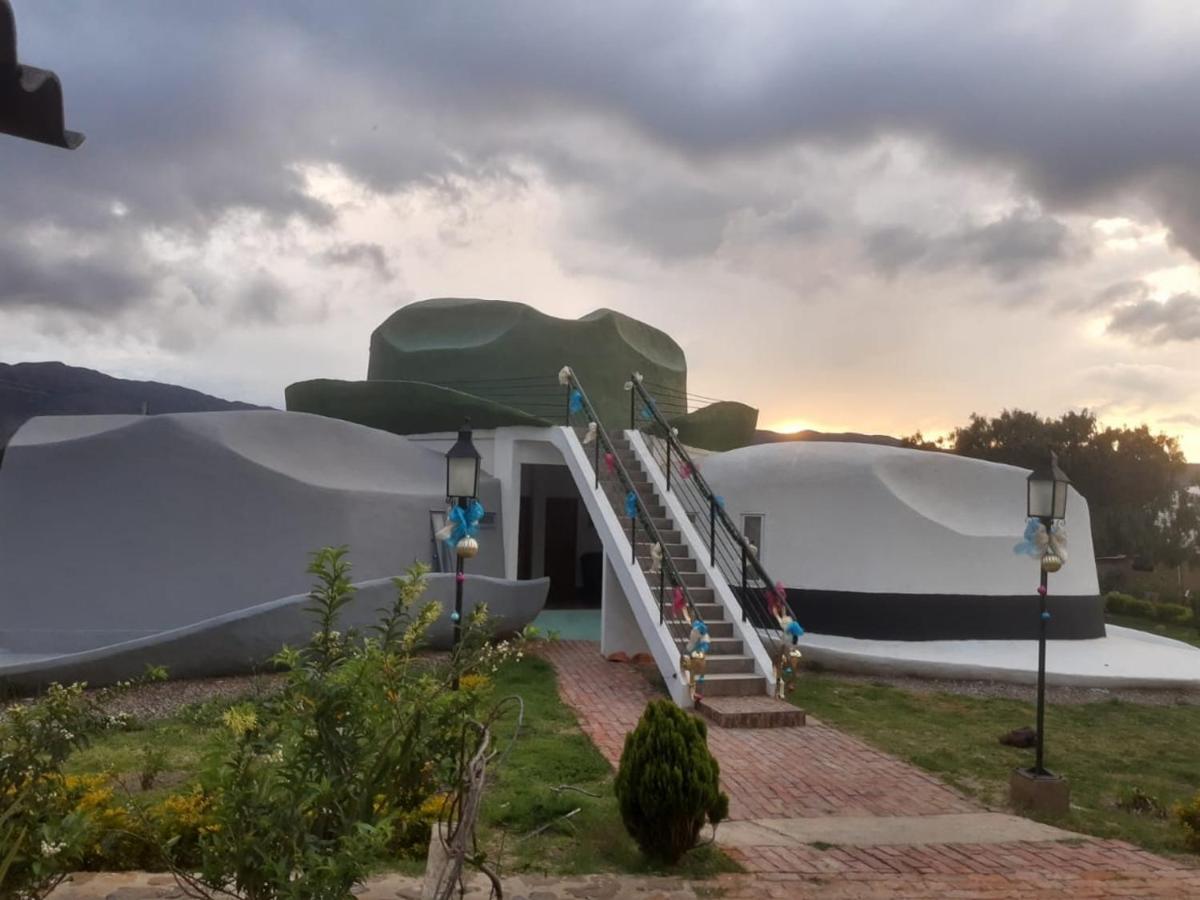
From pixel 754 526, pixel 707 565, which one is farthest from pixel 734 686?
pixel 754 526

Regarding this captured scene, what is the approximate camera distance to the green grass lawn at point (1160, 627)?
69.1ft

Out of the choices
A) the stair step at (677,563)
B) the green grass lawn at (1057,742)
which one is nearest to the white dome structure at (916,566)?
the green grass lawn at (1057,742)

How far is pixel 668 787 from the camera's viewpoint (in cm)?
556

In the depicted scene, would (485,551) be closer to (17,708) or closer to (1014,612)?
(1014,612)

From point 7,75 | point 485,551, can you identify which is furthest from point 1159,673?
point 7,75

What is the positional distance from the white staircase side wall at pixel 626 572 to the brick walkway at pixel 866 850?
636 mm

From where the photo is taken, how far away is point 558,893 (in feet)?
16.6

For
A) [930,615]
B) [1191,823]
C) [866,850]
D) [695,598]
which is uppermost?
[695,598]

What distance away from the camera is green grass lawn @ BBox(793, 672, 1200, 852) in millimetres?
7584

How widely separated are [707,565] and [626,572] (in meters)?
1.14

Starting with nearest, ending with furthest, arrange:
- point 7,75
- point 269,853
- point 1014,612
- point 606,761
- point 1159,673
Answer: point 7,75 < point 269,853 < point 606,761 < point 1159,673 < point 1014,612

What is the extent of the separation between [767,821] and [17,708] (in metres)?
4.87

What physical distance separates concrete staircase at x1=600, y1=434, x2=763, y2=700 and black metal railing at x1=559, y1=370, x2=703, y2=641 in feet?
0.07

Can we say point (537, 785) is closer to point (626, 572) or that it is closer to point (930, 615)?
point (626, 572)
